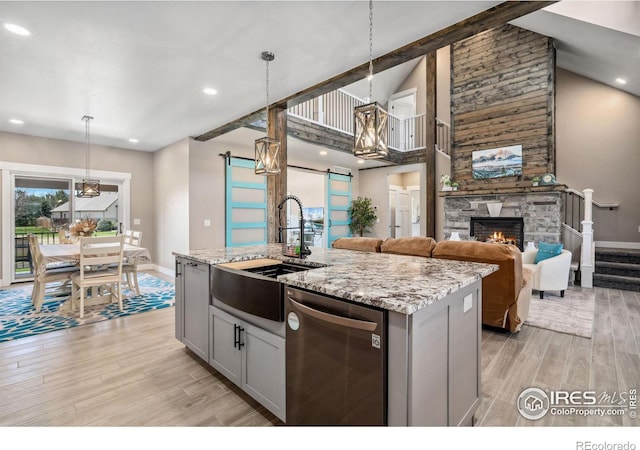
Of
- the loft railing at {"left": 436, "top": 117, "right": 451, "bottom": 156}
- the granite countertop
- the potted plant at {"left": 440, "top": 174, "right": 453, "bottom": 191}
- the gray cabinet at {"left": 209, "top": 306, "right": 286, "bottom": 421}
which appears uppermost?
the loft railing at {"left": 436, "top": 117, "right": 451, "bottom": 156}

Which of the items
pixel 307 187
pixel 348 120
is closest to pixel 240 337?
pixel 348 120

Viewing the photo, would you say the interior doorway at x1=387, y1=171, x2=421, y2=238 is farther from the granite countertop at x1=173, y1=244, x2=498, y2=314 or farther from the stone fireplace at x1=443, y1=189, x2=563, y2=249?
the granite countertop at x1=173, y1=244, x2=498, y2=314

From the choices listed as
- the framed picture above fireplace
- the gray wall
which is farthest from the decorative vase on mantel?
the gray wall

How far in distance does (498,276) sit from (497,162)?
4.42 m

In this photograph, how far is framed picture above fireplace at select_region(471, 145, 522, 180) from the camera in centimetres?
618

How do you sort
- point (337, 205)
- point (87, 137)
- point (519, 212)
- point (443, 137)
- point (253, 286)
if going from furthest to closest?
point (337, 205) → point (443, 137) → point (519, 212) → point (87, 137) → point (253, 286)

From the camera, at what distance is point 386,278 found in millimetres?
1600

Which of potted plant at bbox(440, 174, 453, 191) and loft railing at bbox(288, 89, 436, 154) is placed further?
potted plant at bbox(440, 174, 453, 191)

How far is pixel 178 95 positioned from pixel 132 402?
3.48 meters

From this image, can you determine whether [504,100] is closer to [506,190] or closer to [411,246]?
[506,190]

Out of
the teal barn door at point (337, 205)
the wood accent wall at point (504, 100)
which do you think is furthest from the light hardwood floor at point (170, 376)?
the teal barn door at point (337, 205)

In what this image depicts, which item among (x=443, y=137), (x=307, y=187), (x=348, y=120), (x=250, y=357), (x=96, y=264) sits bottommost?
(x=250, y=357)

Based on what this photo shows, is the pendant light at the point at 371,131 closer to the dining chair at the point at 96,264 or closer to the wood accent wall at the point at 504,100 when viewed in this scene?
the dining chair at the point at 96,264

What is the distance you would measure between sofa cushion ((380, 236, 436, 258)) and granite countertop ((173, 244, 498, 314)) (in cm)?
98
